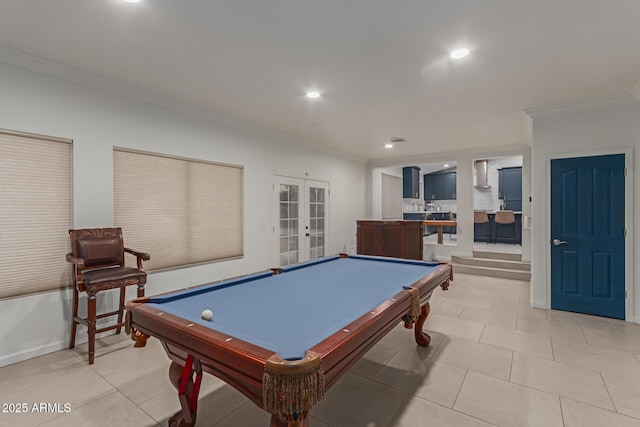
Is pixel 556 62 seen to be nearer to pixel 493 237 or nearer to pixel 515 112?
pixel 515 112

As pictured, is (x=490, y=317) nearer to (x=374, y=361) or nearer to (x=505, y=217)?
(x=374, y=361)

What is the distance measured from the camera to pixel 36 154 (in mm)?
2705

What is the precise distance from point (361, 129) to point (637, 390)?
4101mm

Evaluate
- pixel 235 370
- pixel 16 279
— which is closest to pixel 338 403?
pixel 235 370

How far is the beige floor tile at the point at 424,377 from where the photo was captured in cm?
218

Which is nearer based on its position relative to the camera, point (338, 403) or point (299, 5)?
point (299, 5)

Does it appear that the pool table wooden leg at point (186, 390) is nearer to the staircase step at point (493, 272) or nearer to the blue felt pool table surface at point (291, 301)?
the blue felt pool table surface at point (291, 301)

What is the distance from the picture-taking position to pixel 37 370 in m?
2.49

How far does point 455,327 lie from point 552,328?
1.02 meters

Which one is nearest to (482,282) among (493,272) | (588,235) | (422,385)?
(493,272)

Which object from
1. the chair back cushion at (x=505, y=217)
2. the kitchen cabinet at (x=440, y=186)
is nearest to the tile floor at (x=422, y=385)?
the chair back cushion at (x=505, y=217)

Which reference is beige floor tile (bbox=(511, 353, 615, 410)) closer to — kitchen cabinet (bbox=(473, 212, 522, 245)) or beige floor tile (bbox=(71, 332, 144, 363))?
beige floor tile (bbox=(71, 332, 144, 363))

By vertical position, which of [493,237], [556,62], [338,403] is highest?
[556,62]

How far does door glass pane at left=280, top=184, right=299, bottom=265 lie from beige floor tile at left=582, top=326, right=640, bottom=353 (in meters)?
4.03
